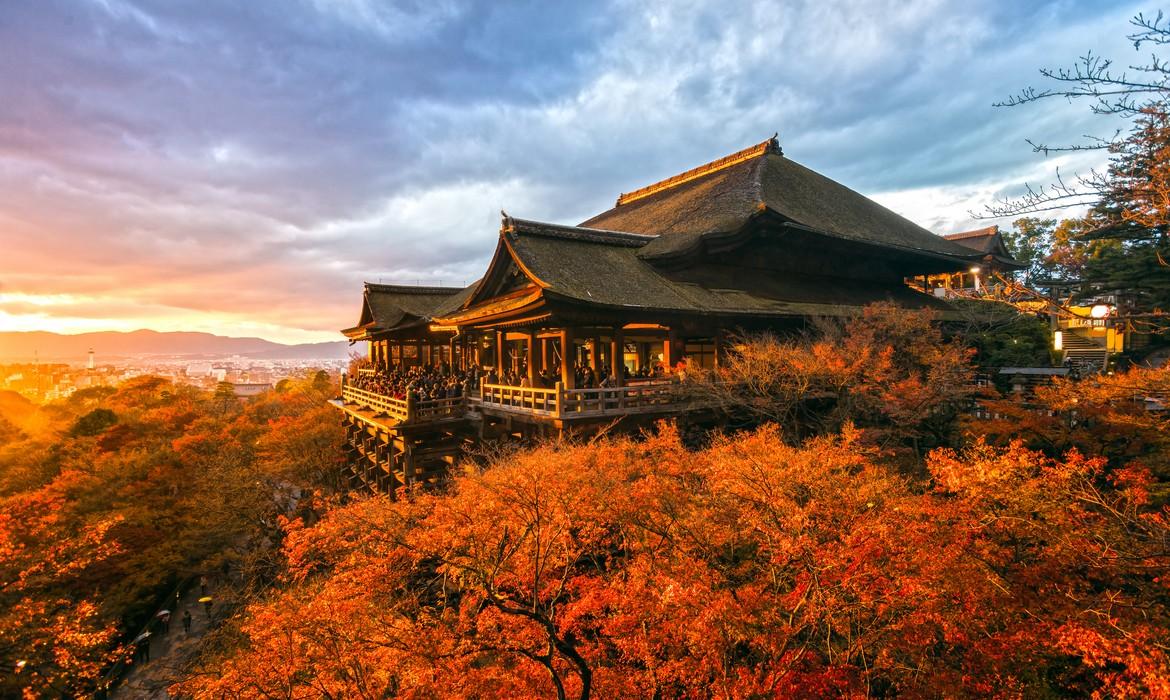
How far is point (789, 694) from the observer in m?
7.55

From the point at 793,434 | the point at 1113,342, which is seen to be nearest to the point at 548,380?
the point at 793,434

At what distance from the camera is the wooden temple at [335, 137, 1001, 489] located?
581 inches

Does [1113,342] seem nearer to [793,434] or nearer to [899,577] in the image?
[793,434]

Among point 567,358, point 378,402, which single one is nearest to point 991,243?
point 567,358

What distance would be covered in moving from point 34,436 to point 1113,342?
5737 centimetres

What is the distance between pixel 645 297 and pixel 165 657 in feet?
77.8

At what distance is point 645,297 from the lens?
15656 millimetres

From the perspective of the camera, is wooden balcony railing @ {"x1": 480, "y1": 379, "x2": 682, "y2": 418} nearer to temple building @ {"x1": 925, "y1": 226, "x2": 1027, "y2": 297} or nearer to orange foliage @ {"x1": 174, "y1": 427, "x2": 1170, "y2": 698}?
orange foliage @ {"x1": 174, "y1": 427, "x2": 1170, "y2": 698}

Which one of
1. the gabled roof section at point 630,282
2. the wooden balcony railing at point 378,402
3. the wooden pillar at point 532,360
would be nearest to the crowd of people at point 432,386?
the wooden balcony railing at point 378,402

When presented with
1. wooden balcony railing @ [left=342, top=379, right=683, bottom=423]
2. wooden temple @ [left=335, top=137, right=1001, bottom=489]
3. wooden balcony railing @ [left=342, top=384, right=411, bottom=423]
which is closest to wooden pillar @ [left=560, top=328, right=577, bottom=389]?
wooden temple @ [left=335, top=137, right=1001, bottom=489]

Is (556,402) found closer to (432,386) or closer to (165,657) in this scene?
(432,386)

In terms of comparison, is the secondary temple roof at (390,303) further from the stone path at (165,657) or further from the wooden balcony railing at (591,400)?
the stone path at (165,657)

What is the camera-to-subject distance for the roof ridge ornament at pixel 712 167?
2703cm

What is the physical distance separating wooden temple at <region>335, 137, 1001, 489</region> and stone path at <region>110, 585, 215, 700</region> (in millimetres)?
9356
